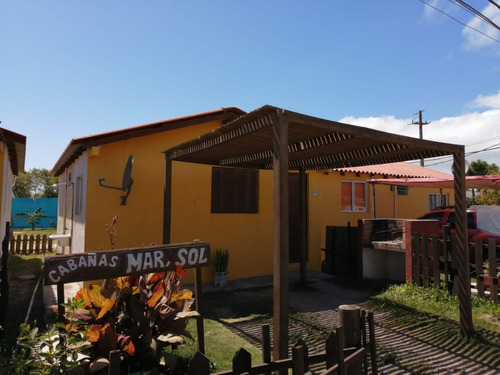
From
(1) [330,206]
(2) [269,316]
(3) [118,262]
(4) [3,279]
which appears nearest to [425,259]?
(2) [269,316]

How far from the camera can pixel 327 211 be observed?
10.9m

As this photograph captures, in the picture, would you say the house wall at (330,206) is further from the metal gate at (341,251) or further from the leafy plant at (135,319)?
the leafy plant at (135,319)

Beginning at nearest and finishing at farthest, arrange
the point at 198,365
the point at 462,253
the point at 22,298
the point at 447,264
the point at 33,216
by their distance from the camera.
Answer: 1. the point at 198,365
2. the point at 462,253
3. the point at 447,264
4. the point at 22,298
5. the point at 33,216

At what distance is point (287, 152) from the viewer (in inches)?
147

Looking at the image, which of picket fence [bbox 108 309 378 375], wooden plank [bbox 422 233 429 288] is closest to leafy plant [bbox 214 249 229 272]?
wooden plank [bbox 422 233 429 288]

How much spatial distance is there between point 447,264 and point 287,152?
4.80 metres

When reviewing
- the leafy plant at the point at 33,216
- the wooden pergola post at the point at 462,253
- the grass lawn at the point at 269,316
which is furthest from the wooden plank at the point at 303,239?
the leafy plant at the point at 33,216

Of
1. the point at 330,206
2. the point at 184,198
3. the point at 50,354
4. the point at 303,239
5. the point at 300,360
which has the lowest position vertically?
the point at 300,360

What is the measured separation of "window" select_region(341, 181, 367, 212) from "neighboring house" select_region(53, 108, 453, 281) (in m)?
0.60

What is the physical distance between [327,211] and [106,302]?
8689 millimetres

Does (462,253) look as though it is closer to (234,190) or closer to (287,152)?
(287,152)

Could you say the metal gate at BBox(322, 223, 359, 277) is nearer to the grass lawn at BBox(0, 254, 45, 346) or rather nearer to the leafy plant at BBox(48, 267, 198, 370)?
the leafy plant at BBox(48, 267, 198, 370)

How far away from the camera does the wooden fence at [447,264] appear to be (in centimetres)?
617

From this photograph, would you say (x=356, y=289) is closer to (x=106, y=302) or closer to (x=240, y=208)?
(x=240, y=208)
